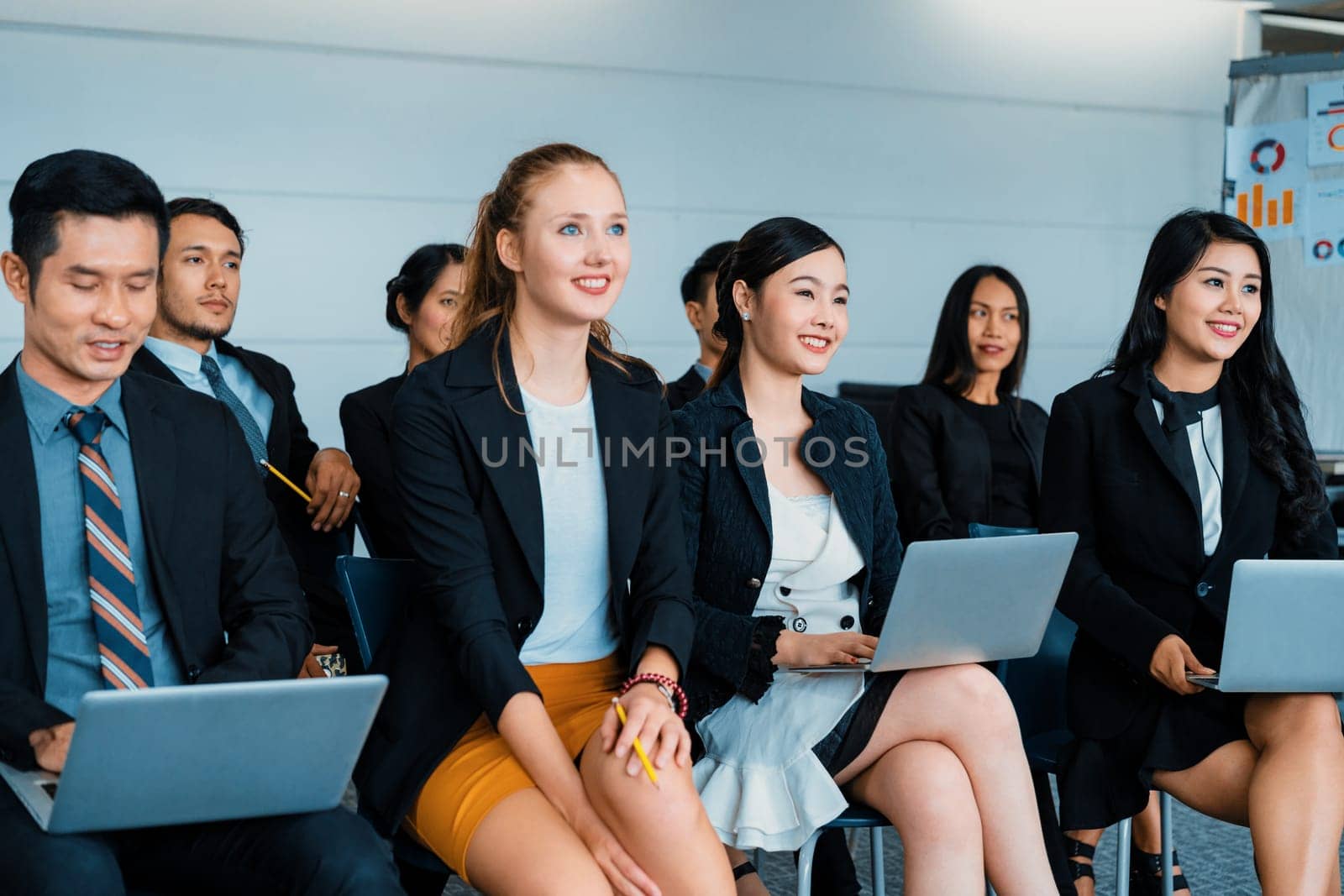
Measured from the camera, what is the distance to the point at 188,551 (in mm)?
1764

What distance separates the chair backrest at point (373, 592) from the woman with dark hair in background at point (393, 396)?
0.39 metres

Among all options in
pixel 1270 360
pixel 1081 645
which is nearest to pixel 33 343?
pixel 1081 645

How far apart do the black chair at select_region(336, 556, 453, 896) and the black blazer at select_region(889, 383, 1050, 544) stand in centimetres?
185

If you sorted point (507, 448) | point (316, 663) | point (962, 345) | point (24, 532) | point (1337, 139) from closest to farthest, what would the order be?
point (24, 532)
point (507, 448)
point (316, 663)
point (962, 345)
point (1337, 139)

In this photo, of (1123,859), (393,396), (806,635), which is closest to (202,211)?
(393,396)

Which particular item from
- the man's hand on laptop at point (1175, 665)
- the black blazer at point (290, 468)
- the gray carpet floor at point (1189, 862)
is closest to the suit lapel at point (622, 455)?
the black blazer at point (290, 468)

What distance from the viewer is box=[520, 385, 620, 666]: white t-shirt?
2.02 m

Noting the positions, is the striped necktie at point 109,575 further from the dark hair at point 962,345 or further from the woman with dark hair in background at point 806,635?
the dark hair at point 962,345

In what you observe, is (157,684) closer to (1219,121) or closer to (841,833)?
(841,833)

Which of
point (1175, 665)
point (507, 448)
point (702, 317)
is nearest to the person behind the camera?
point (507, 448)

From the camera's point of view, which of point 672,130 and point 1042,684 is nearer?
point 1042,684

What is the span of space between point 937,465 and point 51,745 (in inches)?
103

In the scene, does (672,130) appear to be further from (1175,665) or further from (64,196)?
(64,196)

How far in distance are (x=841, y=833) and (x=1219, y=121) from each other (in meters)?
4.55
